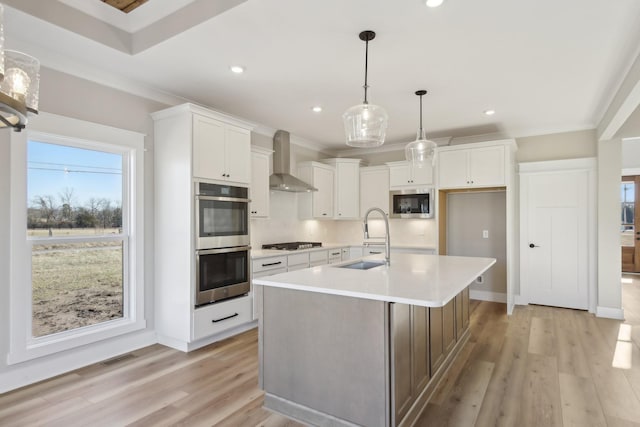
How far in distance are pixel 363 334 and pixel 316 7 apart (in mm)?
1963

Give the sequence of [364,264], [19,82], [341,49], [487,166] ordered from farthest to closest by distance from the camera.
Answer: [487,166] → [364,264] → [341,49] → [19,82]

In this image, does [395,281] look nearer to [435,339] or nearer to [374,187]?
[435,339]

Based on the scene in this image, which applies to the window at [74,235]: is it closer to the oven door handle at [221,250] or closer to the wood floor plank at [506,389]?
the oven door handle at [221,250]

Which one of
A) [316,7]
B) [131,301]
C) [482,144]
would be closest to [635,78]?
[482,144]

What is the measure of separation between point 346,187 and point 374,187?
18.5 inches

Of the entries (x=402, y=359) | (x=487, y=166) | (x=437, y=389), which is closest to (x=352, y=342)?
(x=402, y=359)

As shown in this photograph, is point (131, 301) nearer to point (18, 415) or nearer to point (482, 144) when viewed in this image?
point (18, 415)

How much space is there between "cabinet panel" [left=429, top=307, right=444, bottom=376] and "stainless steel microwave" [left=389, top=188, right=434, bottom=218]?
112 inches

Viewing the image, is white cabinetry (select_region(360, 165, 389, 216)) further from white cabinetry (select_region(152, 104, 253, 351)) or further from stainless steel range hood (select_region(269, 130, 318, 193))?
white cabinetry (select_region(152, 104, 253, 351))

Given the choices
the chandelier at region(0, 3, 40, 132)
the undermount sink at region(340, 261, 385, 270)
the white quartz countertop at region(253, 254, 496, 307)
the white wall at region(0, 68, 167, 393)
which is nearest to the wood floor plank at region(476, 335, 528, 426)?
the white quartz countertop at region(253, 254, 496, 307)

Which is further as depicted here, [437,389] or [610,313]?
[610,313]

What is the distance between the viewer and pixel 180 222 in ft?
11.0

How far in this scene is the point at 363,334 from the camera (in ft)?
6.49

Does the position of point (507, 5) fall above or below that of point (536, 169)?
above
